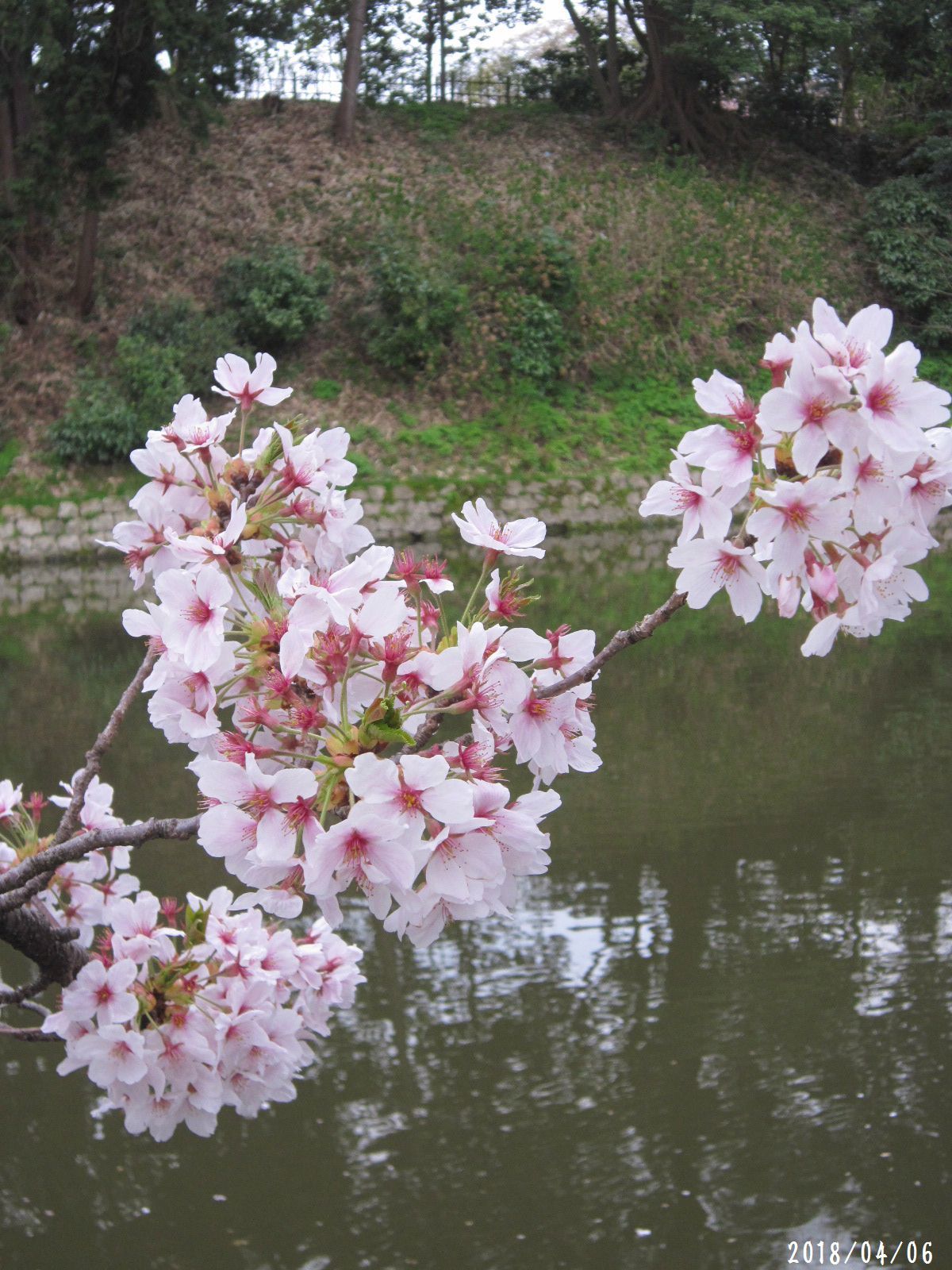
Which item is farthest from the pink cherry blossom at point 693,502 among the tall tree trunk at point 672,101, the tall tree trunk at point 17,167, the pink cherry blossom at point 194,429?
the tall tree trunk at point 672,101

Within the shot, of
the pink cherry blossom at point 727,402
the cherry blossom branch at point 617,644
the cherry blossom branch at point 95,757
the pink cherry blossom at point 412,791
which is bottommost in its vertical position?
the cherry blossom branch at point 95,757

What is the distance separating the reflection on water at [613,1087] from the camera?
2.46 metres

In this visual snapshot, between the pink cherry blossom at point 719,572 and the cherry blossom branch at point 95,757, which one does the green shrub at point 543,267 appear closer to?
the cherry blossom branch at point 95,757

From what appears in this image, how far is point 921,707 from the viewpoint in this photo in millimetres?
6180

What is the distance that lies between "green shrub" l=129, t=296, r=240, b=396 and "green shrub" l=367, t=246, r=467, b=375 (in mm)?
1668

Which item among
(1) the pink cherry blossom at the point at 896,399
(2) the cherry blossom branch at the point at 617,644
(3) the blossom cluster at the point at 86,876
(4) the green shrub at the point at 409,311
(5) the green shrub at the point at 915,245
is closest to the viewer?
(1) the pink cherry blossom at the point at 896,399

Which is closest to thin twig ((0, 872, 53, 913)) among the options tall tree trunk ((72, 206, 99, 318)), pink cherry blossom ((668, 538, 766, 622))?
pink cherry blossom ((668, 538, 766, 622))

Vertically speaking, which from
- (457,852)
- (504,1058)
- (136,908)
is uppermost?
(457,852)

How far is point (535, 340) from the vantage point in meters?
14.2

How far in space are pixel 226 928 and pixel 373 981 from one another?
2.18 m

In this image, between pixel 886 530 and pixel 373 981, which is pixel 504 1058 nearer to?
pixel 373 981

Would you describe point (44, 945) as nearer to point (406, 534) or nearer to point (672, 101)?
point (406, 534)

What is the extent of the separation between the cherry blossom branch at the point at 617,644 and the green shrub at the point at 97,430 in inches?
436

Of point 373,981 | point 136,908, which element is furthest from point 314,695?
point 373,981
